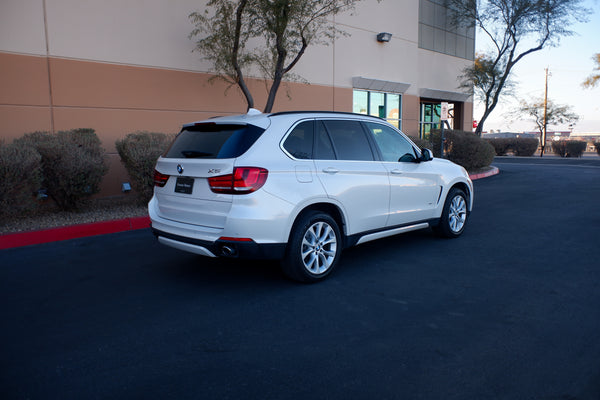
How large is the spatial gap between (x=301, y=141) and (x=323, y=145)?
1.03 feet

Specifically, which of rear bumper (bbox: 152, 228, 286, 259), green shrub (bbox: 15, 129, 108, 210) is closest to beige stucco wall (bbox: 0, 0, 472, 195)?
green shrub (bbox: 15, 129, 108, 210)

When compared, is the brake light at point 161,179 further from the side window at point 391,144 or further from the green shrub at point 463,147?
the green shrub at point 463,147

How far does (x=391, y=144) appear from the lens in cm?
590

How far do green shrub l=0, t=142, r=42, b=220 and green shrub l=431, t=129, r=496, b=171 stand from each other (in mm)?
13613

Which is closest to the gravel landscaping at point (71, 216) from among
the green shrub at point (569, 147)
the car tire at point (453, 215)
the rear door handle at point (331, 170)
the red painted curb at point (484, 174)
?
the rear door handle at point (331, 170)

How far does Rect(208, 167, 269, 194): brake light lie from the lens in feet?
13.7

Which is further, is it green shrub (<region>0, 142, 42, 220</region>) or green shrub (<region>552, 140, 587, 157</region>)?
green shrub (<region>552, 140, 587, 157</region>)

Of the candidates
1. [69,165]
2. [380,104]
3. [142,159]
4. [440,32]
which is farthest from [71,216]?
[440,32]

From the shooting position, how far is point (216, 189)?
429cm

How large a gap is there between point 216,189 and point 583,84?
5652cm

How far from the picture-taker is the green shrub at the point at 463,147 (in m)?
17.3

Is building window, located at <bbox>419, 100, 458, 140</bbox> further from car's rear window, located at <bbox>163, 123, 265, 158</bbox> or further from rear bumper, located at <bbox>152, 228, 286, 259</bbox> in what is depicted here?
rear bumper, located at <bbox>152, 228, 286, 259</bbox>

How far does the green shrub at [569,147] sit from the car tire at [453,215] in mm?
31070

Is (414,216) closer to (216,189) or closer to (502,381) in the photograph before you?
(216,189)
